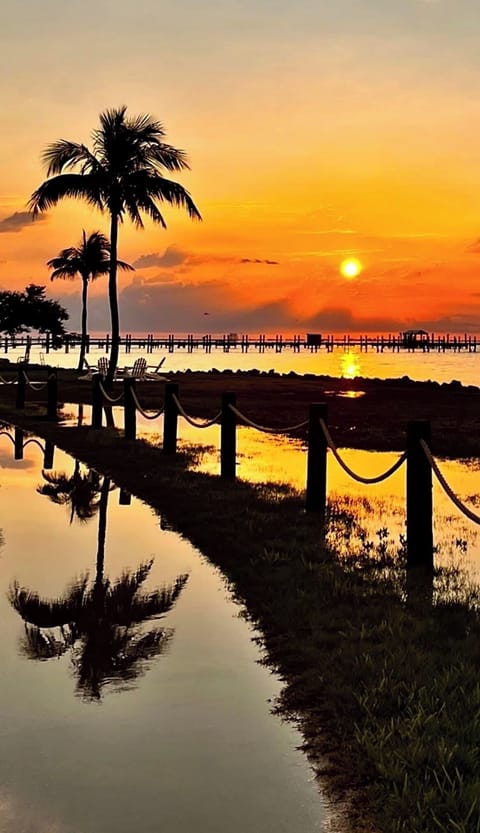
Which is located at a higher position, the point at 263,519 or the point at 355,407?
the point at 355,407

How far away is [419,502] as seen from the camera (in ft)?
24.3

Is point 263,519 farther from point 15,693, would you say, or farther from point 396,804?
point 396,804

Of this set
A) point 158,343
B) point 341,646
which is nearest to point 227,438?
point 341,646

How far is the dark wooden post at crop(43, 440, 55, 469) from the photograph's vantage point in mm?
13633

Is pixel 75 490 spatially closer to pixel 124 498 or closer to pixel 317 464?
pixel 124 498

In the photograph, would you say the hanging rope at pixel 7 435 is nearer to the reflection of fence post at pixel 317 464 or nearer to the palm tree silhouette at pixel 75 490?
the palm tree silhouette at pixel 75 490

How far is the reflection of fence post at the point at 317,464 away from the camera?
966cm

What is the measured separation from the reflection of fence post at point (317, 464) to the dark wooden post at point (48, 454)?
515cm

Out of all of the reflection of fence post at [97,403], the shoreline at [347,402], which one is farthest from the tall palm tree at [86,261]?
the reflection of fence post at [97,403]

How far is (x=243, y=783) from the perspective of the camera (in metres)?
3.68

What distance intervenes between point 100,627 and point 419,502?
9.78ft

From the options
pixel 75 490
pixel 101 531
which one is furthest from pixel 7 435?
pixel 101 531

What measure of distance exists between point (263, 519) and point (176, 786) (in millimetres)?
5557

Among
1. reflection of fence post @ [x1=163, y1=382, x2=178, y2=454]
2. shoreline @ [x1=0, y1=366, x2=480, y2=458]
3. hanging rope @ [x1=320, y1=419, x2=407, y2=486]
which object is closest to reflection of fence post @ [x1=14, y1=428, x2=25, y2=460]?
reflection of fence post @ [x1=163, y1=382, x2=178, y2=454]
